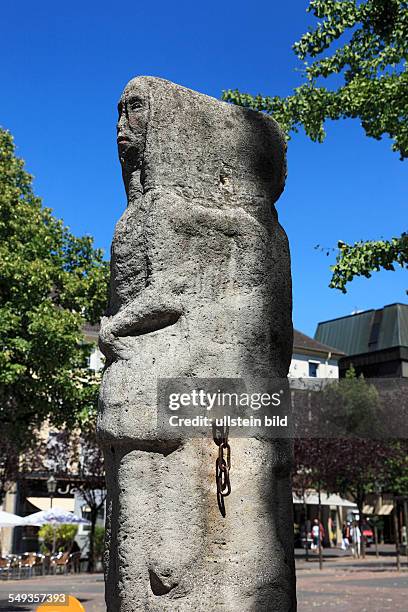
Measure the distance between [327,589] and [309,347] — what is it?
42.5m

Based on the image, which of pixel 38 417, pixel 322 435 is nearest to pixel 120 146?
pixel 38 417

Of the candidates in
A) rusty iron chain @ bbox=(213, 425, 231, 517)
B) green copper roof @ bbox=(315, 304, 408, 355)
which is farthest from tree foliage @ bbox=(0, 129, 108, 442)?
green copper roof @ bbox=(315, 304, 408, 355)

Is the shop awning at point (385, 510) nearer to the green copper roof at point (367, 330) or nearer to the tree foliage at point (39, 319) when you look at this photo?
the green copper roof at point (367, 330)

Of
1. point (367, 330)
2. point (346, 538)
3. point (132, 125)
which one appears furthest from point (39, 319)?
point (367, 330)

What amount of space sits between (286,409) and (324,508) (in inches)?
2066

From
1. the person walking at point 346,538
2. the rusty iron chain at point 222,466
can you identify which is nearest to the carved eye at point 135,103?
the rusty iron chain at point 222,466

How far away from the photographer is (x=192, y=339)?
4.17 m

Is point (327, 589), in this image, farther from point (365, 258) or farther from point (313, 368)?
point (313, 368)

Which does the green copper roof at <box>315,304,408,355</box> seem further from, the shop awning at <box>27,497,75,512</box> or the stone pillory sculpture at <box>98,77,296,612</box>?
the stone pillory sculpture at <box>98,77,296,612</box>

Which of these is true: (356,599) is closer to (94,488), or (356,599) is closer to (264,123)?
(264,123)

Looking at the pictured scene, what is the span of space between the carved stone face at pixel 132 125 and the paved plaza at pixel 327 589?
11.5 meters

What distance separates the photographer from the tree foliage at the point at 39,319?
727 inches

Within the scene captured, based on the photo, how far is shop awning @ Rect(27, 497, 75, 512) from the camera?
36.2 metres

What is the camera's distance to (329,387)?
1667 inches
